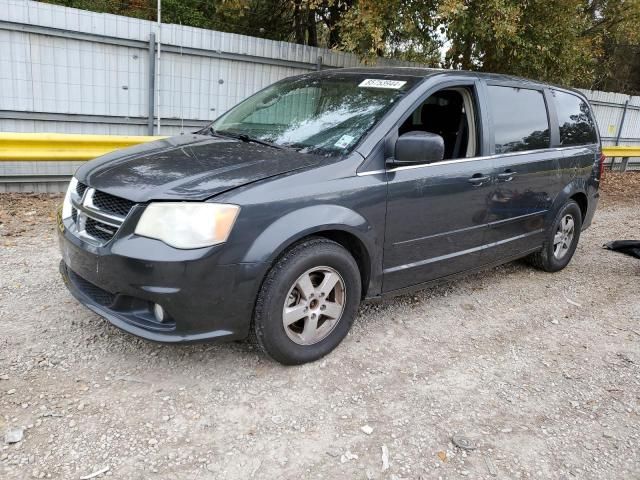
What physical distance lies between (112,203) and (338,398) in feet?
5.39

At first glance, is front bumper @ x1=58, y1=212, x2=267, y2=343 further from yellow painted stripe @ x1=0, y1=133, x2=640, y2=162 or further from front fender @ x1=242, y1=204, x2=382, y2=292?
yellow painted stripe @ x1=0, y1=133, x2=640, y2=162

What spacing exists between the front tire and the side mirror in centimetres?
71

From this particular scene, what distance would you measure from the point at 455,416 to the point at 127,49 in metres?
6.70

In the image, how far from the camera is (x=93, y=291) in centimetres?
316

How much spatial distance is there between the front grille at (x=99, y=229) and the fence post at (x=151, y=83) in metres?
5.18

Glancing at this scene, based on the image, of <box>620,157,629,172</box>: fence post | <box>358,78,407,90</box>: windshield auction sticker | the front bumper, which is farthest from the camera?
<box>620,157,629,172</box>: fence post

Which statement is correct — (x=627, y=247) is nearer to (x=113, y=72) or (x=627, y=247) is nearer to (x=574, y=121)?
(x=574, y=121)

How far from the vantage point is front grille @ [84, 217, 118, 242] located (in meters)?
2.97

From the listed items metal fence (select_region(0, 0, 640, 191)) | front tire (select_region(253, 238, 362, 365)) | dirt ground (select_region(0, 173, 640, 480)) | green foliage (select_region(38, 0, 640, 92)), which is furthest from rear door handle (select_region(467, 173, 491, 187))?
metal fence (select_region(0, 0, 640, 191))

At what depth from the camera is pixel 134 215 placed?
285 centimetres

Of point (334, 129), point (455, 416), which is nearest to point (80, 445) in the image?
point (455, 416)

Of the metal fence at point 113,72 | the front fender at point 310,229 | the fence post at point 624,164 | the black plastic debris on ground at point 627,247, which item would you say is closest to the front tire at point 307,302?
the front fender at point 310,229

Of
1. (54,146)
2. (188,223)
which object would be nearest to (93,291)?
(188,223)

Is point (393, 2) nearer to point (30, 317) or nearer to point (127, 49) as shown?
point (127, 49)
